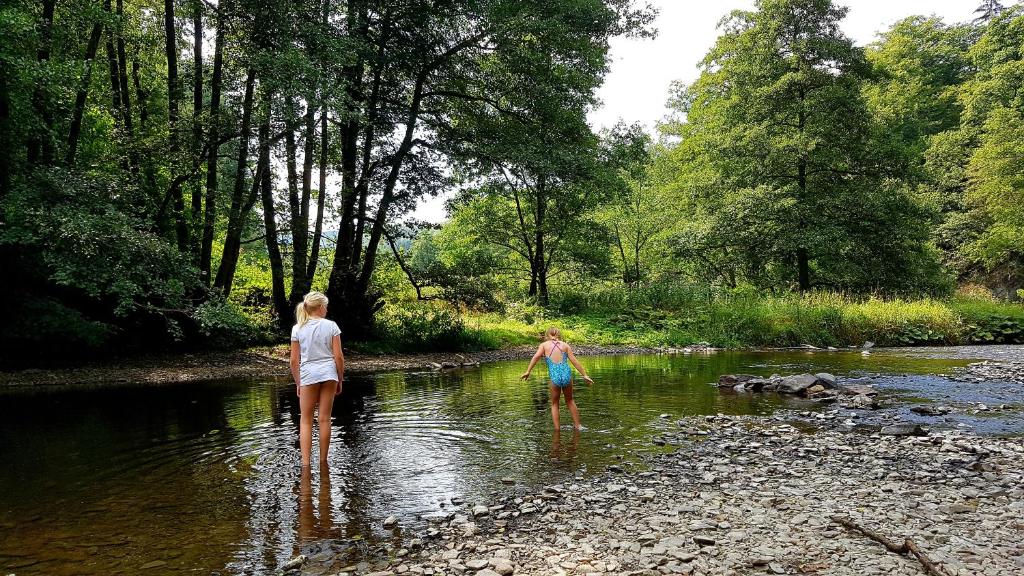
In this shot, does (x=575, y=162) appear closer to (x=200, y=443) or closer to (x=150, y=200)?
(x=150, y=200)

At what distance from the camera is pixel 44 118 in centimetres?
1562

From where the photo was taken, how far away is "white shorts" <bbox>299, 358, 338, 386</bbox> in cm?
664

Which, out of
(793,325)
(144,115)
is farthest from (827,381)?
(144,115)

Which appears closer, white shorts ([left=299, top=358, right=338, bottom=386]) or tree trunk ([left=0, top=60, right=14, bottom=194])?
white shorts ([left=299, top=358, right=338, bottom=386])

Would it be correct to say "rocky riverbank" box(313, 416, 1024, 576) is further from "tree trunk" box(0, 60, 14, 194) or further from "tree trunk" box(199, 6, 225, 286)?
"tree trunk" box(0, 60, 14, 194)

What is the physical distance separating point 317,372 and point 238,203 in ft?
47.8

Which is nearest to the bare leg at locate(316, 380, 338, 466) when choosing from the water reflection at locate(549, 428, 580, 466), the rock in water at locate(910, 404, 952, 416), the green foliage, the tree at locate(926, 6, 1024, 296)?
the water reflection at locate(549, 428, 580, 466)

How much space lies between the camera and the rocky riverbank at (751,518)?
4.03m

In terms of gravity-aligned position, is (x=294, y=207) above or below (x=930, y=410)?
above

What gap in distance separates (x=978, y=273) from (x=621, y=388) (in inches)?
1597

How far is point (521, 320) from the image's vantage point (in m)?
29.1

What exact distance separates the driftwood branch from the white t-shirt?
5.49 meters

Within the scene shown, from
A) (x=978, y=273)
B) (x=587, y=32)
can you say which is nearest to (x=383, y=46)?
(x=587, y=32)

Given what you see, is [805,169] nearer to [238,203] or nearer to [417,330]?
[417,330]
